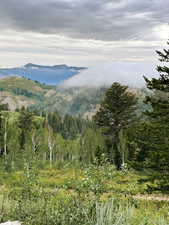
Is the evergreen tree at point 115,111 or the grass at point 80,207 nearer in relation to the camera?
the grass at point 80,207

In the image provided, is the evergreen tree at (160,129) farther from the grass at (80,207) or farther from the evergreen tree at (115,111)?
the evergreen tree at (115,111)

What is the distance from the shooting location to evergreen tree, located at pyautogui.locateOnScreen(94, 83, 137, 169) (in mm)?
48969

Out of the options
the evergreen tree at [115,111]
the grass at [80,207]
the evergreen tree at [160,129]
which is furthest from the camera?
the evergreen tree at [115,111]

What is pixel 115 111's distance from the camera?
4919 centimetres

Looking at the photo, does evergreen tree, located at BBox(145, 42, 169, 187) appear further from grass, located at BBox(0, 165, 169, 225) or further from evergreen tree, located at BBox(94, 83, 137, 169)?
evergreen tree, located at BBox(94, 83, 137, 169)

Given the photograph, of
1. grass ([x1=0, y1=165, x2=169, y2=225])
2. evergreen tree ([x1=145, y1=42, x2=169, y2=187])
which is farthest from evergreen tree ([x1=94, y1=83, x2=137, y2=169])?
grass ([x1=0, y1=165, x2=169, y2=225])

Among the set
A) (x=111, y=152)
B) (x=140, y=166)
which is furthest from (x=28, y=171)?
(x=111, y=152)

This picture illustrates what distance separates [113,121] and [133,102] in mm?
3577

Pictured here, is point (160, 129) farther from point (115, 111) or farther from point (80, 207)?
point (115, 111)

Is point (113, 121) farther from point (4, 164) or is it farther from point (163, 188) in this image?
point (163, 188)

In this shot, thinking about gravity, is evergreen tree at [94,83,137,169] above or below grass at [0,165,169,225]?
above

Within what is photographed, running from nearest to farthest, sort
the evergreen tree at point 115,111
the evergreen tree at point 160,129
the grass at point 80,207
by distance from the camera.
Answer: the grass at point 80,207 < the evergreen tree at point 160,129 < the evergreen tree at point 115,111

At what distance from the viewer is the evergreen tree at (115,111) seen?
4897 centimetres

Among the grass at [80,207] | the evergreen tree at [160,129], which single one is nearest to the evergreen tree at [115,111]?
the evergreen tree at [160,129]
